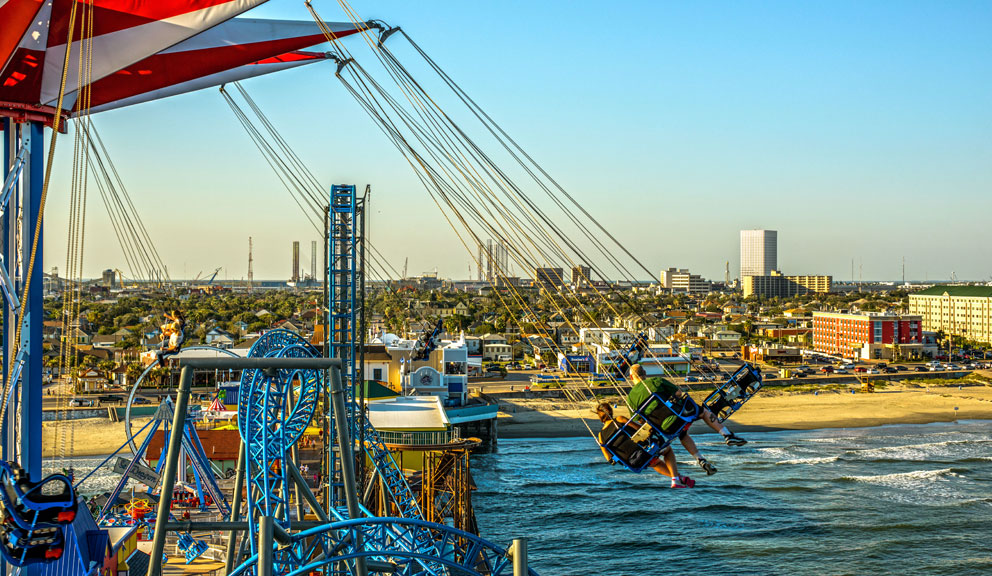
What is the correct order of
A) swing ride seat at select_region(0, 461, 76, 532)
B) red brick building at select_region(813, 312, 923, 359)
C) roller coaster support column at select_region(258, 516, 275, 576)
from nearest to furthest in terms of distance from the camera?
roller coaster support column at select_region(258, 516, 275, 576), swing ride seat at select_region(0, 461, 76, 532), red brick building at select_region(813, 312, 923, 359)

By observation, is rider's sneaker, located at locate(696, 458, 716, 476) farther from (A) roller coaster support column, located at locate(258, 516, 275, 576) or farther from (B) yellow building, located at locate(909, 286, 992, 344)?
(B) yellow building, located at locate(909, 286, 992, 344)

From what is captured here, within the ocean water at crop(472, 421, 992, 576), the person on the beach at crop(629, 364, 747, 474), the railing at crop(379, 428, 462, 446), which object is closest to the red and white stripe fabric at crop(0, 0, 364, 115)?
the person on the beach at crop(629, 364, 747, 474)

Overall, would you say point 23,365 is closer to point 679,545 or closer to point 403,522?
point 403,522

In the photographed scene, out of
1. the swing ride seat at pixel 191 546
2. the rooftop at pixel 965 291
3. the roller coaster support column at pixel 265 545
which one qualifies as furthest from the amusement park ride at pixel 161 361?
the rooftop at pixel 965 291

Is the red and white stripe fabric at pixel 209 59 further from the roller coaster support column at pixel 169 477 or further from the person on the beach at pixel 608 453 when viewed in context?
the person on the beach at pixel 608 453

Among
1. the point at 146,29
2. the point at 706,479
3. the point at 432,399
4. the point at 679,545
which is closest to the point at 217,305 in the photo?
the point at 432,399

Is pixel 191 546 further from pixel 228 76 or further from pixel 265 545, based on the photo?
pixel 265 545

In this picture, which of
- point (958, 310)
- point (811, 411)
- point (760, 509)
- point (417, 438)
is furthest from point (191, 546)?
point (958, 310)
